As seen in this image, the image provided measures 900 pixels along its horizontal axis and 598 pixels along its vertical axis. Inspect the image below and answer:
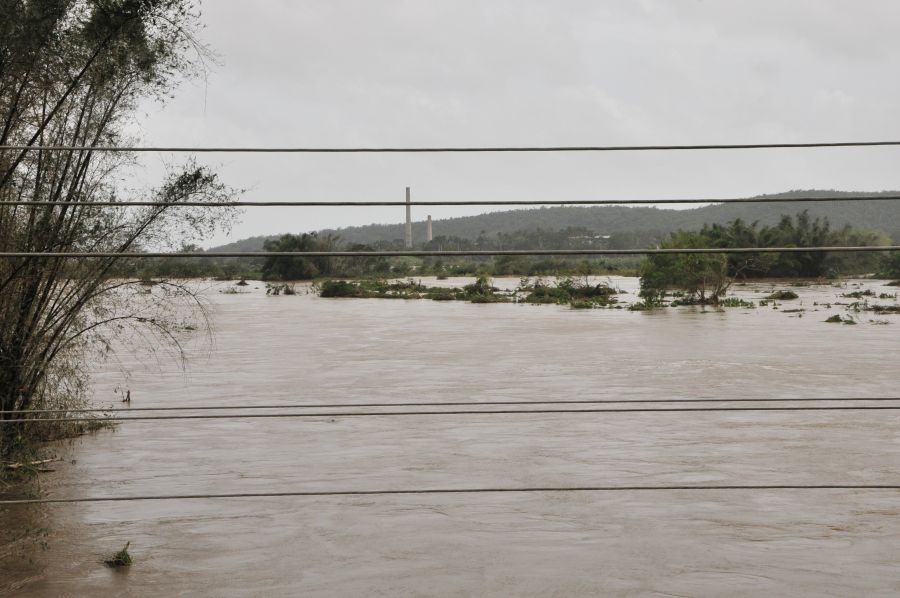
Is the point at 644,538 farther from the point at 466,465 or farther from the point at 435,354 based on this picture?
the point at 435,354

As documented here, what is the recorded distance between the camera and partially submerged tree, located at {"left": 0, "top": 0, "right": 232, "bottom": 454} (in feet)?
23.5

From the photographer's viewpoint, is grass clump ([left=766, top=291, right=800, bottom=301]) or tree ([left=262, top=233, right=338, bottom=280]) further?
tree ([left=262, top=233, right=338, bottom=280])

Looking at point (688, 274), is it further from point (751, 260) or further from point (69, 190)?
point (69, 190)

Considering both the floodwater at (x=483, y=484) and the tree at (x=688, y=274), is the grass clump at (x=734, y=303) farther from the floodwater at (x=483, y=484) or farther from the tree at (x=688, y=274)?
the floodwater at (x=483, y=484)

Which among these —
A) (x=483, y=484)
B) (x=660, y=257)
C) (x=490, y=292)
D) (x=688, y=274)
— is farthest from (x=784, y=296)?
(x=483, y=484)

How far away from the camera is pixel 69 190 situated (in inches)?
335

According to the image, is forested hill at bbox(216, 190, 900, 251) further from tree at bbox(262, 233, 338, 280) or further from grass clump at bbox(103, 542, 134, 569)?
grass clump at bbox(103, 542, 134, 569)

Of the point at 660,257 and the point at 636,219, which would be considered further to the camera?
the point at 636,219

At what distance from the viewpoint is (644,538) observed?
7.37m

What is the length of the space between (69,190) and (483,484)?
4.72m

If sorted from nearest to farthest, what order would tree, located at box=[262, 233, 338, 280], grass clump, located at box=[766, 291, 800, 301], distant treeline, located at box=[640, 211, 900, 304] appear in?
distant treeline, located at box=[640, 211, 900, 304], grass clump, located at box=[766, 291, 800, 301], tree, located at box=[262, 233, 338, 280]

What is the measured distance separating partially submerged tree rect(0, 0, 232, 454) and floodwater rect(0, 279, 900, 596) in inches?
51.0

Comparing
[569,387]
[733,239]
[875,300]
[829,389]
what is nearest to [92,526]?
[569,387]

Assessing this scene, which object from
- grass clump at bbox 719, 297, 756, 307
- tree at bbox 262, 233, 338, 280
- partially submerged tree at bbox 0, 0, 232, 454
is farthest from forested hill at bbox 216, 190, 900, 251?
partially submerged tree at bbox 0, 0, 232, 454
